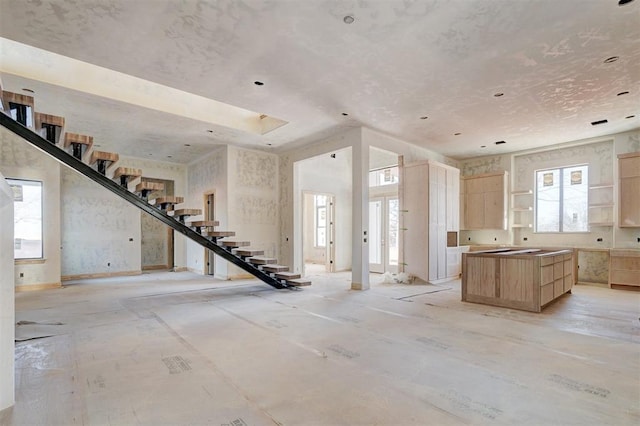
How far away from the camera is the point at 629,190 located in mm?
6402

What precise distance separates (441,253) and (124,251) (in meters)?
8.31

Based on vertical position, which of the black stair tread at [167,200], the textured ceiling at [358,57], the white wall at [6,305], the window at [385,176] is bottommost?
the white wall at [6,305]

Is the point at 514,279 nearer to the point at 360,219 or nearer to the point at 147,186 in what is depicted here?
the point at 360,219

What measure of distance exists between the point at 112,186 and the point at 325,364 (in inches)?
175

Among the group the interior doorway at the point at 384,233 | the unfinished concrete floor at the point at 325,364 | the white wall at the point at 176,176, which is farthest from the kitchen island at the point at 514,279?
the white wall at the point at 176,176

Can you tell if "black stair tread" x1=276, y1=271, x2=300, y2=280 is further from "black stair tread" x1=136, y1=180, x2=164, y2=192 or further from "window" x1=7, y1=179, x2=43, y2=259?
"window" x1=7, y1=179, x2=43, y2=259

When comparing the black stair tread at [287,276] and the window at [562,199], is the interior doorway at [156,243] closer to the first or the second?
the black stair tread at [287,276]

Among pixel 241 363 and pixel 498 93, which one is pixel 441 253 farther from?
pixel 241 363

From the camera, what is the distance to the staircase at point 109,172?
4043 mm

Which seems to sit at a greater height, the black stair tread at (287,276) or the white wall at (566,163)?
the white wall at (566,163)

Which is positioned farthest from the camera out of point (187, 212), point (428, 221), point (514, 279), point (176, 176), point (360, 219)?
point (176, 176)

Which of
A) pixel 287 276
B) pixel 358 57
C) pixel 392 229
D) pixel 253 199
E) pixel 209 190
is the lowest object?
pixel 287 276

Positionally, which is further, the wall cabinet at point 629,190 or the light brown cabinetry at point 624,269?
the wall cabinet at point 629,190

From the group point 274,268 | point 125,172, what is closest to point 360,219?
point 274,268
